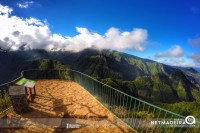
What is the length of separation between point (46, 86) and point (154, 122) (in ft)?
31.6

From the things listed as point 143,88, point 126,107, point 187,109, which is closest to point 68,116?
point 126,107

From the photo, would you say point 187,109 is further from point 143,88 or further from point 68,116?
point 143,88

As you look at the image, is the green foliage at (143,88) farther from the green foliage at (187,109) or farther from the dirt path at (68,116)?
the dirt path at (68,116)

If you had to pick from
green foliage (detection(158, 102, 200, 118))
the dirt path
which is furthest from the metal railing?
green foliage (detection(158, 102, 200, 118))

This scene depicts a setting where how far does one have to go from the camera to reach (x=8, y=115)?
9.49 meters

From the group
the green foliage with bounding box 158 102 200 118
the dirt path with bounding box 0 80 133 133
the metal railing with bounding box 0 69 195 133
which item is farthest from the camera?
the green foliage with bounding box 158 102 200 118

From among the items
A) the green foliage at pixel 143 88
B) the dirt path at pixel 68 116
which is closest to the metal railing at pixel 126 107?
the dirt path at pixel 68 116

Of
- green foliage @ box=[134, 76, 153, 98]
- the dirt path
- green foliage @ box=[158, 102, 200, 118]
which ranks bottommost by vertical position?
green foliage @ box=[134, 76, 153, 98]

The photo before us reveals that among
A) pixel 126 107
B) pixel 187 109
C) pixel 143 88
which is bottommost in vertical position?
pixel 143 88

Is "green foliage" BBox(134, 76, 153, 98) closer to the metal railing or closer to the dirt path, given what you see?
the metal railing

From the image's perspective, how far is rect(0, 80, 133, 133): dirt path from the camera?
8.24m

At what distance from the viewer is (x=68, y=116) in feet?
31.3

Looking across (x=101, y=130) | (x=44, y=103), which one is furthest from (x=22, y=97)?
(x=101, y=130)

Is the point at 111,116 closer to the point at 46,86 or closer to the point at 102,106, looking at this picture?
the point at 102,106
